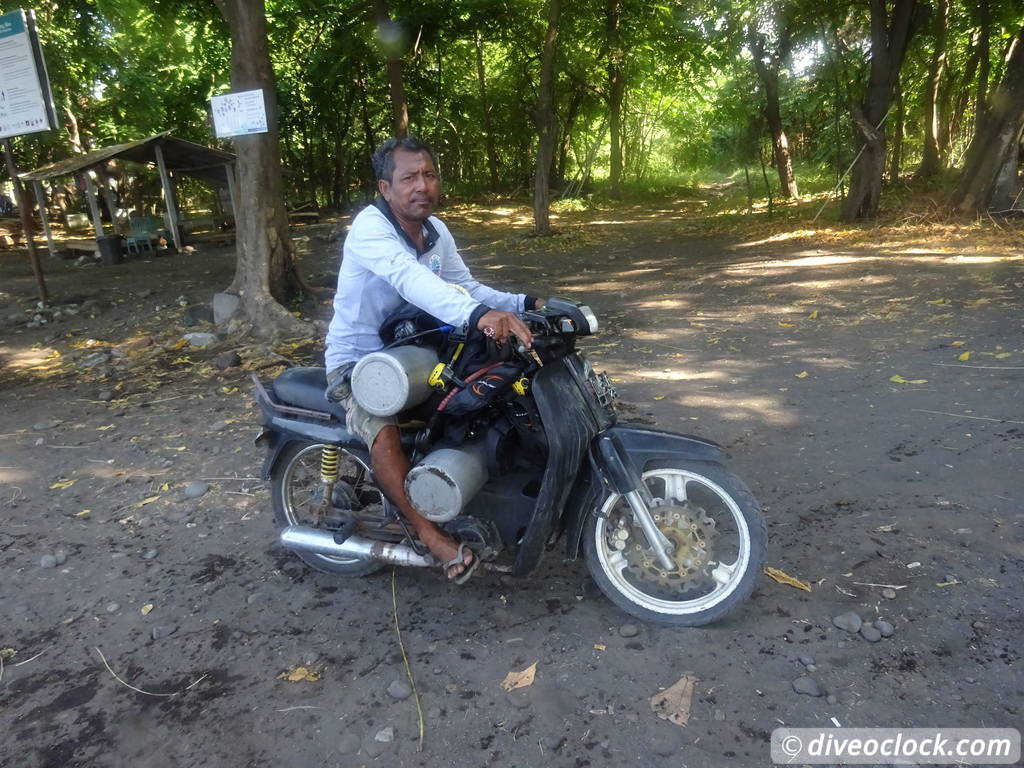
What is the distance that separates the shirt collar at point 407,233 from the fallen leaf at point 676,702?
6.44 ft

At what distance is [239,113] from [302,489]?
203 inches

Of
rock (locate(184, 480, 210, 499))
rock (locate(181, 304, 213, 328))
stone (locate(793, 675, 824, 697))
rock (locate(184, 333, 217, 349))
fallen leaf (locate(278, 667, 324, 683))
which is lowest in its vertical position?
fallen leaf (locate(278, 667, 324, 683))

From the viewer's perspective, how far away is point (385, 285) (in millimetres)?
2889

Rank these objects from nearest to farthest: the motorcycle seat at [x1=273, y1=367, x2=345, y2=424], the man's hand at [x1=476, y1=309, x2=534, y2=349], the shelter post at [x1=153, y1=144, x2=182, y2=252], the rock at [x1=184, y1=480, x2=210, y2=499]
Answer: the man's hand at [x1=476, y1=309, x2=534, y2=349] < the motorcycle seat at [x1=273, y1=367, x2=345, y2=424] < the rock at [x1=184, y1=480, x2=210, y2=499] < the shelter post at [x1=153, y1=144, x2=182, y2=252]

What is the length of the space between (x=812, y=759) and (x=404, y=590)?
173cm

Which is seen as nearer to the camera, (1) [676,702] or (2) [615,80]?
(1) [676,702]

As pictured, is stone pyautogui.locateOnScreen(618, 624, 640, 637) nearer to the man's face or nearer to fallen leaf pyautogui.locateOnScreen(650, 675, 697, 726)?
fallen leaf pyautogui.locateOnScreen(650, 675, 697, 726)

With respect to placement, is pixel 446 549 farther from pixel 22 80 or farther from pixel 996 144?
pixel 996 144

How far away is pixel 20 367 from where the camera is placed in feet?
23.4

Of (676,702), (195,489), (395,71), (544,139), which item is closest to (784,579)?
(676,702)

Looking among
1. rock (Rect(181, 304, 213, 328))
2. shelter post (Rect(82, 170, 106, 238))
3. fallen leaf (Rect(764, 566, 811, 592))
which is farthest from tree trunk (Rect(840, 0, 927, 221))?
shelter post (Rect(82, 170, 106, 238))

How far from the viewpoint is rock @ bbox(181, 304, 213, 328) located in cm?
821

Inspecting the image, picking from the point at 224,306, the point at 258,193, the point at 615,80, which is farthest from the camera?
the point at 615,80

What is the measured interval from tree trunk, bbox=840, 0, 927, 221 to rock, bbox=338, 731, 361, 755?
13.5 meters
